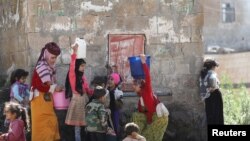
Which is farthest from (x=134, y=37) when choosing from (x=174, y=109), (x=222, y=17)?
(x=222, y=17)

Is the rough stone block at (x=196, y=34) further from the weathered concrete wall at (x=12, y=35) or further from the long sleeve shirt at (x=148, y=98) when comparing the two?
the weathered concrete wall at (x=12, y=35)

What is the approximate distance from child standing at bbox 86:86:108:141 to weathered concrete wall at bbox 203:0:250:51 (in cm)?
2473

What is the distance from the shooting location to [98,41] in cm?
841

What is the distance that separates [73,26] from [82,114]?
1.58 metres

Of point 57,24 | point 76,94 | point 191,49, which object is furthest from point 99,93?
point 191,49


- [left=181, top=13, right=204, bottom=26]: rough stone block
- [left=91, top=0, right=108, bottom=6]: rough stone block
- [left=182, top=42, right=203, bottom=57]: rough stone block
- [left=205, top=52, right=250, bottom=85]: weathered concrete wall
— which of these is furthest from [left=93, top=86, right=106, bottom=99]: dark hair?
[left=205, top=52, right=250, bottom=85]: weathered concrete wall

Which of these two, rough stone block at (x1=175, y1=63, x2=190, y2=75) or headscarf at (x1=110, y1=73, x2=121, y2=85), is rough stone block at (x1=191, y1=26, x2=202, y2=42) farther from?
headscarf at (x1=110, y1=73, x2=121, y2=85)

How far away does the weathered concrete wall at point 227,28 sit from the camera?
3156cm

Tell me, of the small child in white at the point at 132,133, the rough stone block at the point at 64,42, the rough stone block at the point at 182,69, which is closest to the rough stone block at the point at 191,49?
the rough stone block at the point at 182,69

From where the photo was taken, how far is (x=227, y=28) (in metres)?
32.5

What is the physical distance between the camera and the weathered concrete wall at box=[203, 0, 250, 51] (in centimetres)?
3156

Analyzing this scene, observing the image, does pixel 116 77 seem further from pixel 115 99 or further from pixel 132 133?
pixel 132 133

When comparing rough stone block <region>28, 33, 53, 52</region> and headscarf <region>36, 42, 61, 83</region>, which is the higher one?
rough stone block <region>28, 33, 53, 52</region>

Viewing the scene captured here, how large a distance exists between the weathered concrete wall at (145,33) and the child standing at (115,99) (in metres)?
0.63
